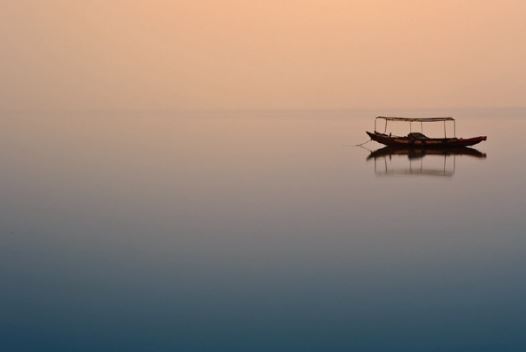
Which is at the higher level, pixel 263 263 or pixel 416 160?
pixel 416 160

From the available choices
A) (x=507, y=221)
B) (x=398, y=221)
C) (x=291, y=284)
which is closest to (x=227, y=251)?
(x=291, y=284)

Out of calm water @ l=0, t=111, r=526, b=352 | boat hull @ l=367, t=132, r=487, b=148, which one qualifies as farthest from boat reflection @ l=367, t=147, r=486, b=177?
calm water @ l=0, t=111, r=526, b=352

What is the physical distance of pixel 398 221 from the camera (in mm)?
24562

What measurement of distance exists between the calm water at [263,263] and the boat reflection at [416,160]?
3.42 meters

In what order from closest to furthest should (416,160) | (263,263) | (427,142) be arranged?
1. (263,263)
2. (416,160)
3. (427,142)

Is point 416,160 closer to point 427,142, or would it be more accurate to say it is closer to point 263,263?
point 427,142

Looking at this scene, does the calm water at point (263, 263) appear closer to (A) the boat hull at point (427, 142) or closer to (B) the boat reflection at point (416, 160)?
(B) the boat reflection at point (416, 160)

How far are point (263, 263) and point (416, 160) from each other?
33299 mm

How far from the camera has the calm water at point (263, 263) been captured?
1329 cm

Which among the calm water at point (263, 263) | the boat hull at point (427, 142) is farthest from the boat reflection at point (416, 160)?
the calm water at point (263, 263)

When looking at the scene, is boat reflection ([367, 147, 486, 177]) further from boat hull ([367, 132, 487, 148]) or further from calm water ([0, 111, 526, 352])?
calm water ([0, 111, 526, 352])

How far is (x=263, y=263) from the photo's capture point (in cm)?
1845

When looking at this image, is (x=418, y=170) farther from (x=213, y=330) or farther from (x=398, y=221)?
(x=213, y=330)

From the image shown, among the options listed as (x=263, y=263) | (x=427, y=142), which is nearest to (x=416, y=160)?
(x=427, y=142)
